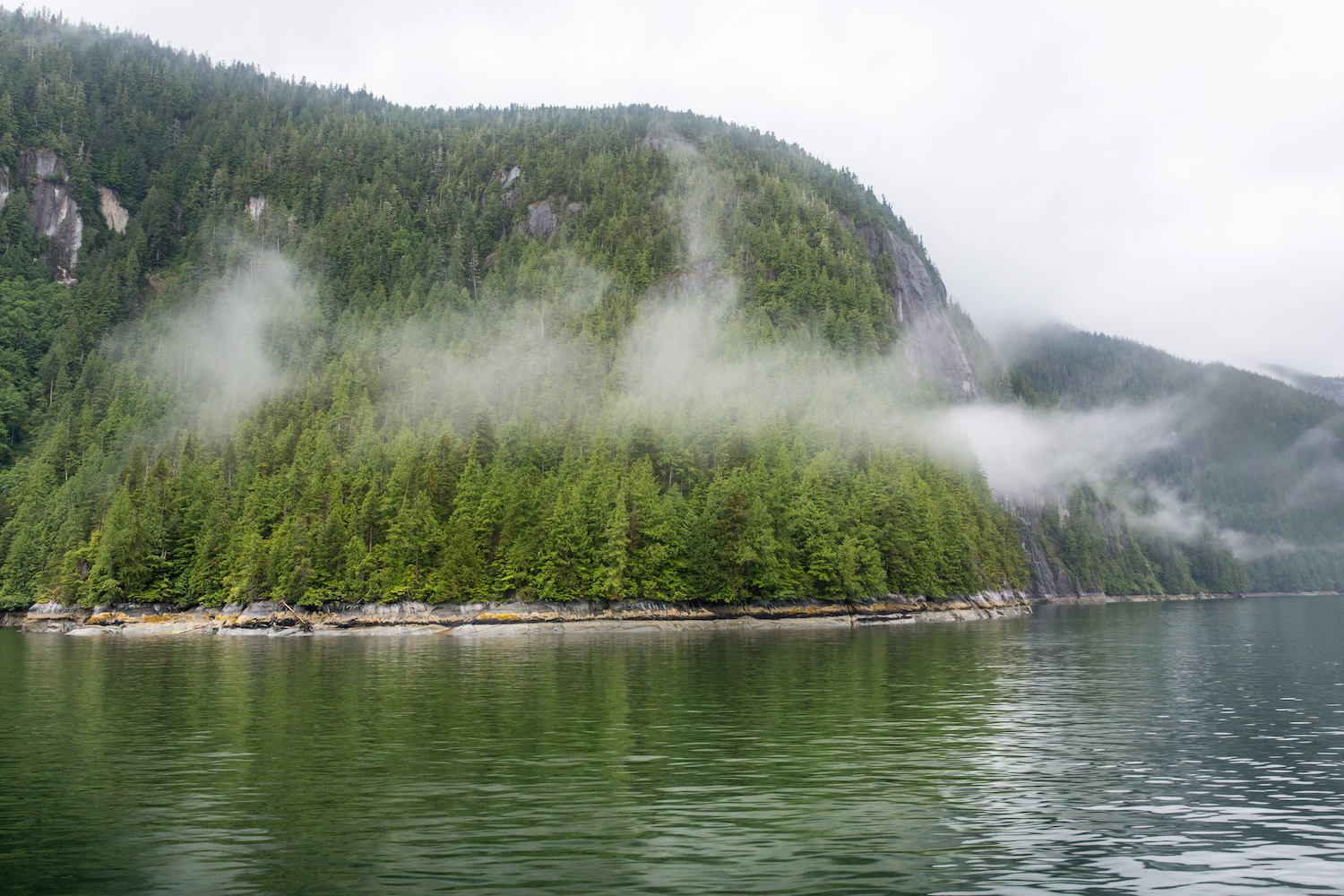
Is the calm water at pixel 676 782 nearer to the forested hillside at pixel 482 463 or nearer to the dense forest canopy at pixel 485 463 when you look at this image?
the forested hillside at pixel 482 463

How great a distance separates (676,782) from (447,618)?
8994cm

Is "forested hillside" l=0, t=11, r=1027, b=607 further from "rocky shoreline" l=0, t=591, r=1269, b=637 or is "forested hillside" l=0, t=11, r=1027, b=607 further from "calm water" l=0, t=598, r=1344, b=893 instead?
"calm water" l=0, t=598, r=1344, b=893

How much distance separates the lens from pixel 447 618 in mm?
107812

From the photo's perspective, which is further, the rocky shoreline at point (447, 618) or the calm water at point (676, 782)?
the rocky shoreline at point (447, 618)

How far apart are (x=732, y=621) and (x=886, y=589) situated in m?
26.3

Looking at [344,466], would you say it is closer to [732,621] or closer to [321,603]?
[321,603]

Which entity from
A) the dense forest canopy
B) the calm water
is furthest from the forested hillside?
the calm water

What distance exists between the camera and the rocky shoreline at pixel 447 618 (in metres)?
105

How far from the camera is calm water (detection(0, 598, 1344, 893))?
1606cm

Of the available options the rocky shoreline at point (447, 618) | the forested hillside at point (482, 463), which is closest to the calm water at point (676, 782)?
the rocky shoreline at point (447, 618)

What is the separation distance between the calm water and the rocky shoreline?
5413 centimetres

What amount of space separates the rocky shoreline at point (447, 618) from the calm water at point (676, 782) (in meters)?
54.1

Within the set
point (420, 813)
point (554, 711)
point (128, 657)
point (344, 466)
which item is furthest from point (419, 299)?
point (420, 813)

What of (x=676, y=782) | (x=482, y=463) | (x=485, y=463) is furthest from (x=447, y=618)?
(x=676, y=782)
